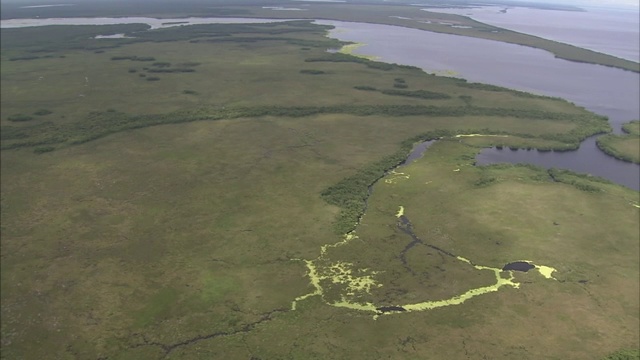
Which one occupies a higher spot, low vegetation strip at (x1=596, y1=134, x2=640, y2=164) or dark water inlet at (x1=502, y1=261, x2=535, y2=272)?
low vegetation strip at (x1=596, y1=134, x2=640, y2=164)

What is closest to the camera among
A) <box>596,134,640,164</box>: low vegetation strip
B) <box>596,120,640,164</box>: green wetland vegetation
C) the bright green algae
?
the bright green algae

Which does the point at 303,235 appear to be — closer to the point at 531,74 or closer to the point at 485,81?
the point at 485,81

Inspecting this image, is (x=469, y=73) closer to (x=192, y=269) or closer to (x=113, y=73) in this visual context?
(x=113, y=73)

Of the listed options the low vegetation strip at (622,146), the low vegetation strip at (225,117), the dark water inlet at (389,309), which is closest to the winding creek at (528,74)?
the low vegetation strip at (622,146)

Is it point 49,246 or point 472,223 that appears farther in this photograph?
point 472,223

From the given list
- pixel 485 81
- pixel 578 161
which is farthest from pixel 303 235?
pixel 485 81

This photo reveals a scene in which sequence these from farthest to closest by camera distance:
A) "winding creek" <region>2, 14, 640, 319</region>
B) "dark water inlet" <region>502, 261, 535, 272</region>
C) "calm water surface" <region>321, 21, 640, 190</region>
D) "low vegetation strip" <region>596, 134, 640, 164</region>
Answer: "low vegetation strip" <region>596, 134, 640, 164</region>
"calm water surface" <region>321, 21, 640, 190</region>
"dark water inlet" <region>502, 261, 535, 272</region>
"winding creek" <region>2, 14, 640, 319</region>

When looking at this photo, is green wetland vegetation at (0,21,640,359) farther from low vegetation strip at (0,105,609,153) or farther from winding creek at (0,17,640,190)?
winding creek at (0,17,640,190)

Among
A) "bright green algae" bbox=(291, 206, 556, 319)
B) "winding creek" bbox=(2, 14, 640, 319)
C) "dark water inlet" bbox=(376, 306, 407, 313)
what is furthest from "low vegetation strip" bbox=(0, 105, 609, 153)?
"dark water inlet" bbox=(376, 306, 407, 313)

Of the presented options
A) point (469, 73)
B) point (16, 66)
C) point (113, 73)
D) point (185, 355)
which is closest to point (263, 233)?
point (185, 355)
